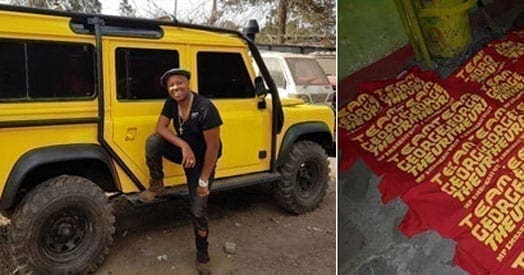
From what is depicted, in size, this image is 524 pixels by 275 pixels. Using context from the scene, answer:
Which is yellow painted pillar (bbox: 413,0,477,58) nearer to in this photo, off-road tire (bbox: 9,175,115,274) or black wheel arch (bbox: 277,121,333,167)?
off-road tire (bbox: 9,175,115,274)

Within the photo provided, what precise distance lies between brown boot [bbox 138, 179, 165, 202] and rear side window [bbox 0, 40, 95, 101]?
730 millimetres

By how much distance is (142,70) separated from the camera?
3.73 m

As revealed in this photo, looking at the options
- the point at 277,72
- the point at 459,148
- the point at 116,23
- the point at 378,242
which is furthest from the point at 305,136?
the point at 277,72

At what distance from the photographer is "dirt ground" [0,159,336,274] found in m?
3.65

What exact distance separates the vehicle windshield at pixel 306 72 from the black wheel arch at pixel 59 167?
4.39 m

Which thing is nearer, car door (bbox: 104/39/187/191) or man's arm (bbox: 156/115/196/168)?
man's arm (bbox: 156/115/196/168)

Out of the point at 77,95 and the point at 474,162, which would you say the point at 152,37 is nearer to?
the point at 77,95

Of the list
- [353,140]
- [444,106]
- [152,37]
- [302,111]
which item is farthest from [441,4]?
[302,111]

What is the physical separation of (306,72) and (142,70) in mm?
4395

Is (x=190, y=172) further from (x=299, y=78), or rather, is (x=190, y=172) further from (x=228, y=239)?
(x=299, y=78)

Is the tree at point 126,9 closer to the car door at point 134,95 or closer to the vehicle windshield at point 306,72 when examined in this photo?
the vehicle windshield at point 306,72

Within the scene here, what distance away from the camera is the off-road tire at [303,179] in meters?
4.63

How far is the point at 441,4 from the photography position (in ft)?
6.75

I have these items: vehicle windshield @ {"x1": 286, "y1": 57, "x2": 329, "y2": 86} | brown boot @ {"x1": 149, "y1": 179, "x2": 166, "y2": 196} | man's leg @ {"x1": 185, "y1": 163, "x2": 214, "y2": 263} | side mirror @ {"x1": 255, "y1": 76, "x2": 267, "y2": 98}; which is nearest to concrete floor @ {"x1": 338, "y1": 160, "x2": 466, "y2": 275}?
man's leg @ {"x1": 185, "y1": 163, "x2": 214, "y2": 263}
